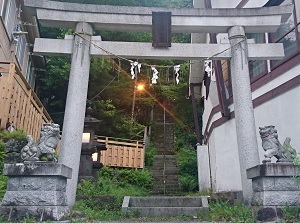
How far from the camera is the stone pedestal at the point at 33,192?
506cm

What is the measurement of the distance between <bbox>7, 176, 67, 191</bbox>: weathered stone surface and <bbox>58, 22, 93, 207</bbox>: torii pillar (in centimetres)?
146

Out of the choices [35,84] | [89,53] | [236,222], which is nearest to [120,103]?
[35,84]

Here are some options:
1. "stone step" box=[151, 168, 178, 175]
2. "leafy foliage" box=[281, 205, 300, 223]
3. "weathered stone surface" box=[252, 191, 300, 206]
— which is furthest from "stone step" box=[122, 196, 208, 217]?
"stone step" box=[151, 168, 178, 175]

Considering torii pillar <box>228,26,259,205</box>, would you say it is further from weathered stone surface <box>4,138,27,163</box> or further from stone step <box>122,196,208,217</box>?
weathered stone surface <box>4,138,27,163</box>

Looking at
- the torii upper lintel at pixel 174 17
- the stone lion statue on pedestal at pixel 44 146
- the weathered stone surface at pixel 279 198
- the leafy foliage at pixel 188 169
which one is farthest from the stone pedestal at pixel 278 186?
the leafy foliage at pixel 188 169

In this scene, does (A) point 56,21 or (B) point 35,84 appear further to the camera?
(B) point 35,84

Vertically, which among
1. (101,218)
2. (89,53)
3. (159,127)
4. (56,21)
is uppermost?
(159,127)

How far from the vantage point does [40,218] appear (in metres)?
5.02

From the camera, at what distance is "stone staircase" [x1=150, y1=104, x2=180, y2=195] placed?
49.2ft

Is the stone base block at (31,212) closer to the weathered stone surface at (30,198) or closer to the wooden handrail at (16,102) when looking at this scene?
the weathered stone surface at (30,198)

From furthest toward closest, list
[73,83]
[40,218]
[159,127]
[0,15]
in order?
[159,127] → [0,15] → [73,83] → [40,218]

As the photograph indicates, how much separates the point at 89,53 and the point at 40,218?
14.3 feet

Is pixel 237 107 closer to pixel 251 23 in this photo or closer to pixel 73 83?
pixel 251 23

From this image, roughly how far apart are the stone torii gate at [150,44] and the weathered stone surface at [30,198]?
7.32ft
